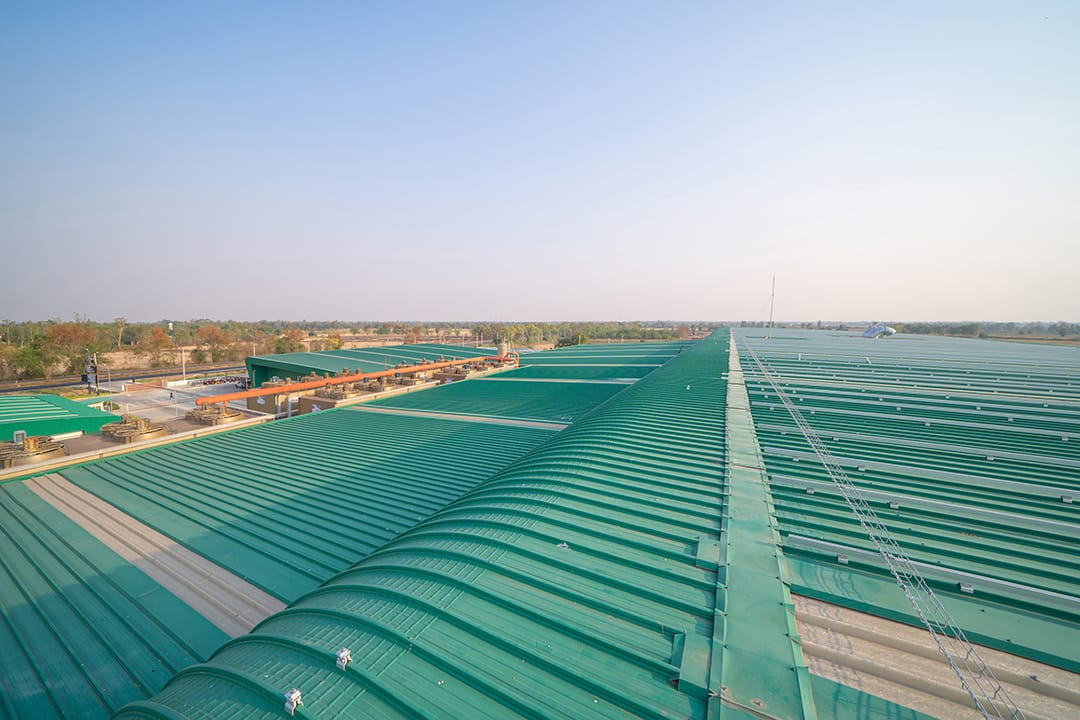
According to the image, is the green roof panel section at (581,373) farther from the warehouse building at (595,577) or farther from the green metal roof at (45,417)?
the green metal roof at (45,417)

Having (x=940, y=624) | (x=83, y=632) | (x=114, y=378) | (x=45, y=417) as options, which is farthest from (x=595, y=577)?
(x=114, y=378)

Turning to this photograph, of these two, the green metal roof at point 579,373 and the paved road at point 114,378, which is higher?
the green metal roof at point 579,373

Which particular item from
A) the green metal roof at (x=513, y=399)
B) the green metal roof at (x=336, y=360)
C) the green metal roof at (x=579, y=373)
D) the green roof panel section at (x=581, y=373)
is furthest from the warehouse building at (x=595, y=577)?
the green metal roof at (x=336, y=360)

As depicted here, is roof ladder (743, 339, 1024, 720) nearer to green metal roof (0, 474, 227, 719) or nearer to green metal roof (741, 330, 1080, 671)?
green metal roof (741, 330, 1080, 671)

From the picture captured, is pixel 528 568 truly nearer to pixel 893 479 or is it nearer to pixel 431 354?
pixel 893 479

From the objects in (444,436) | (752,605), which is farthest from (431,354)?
(752,605)
